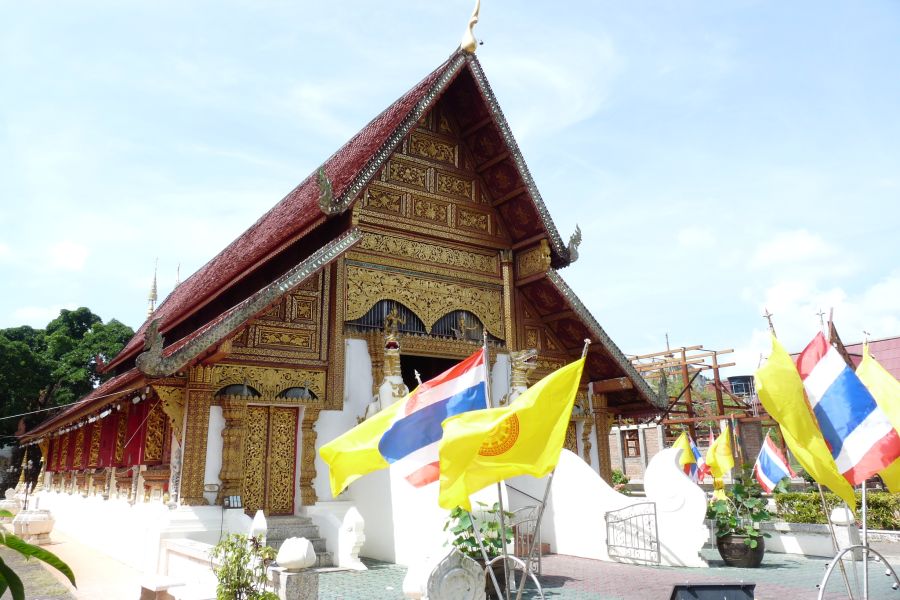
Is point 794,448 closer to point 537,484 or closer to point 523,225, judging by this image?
point 537,484

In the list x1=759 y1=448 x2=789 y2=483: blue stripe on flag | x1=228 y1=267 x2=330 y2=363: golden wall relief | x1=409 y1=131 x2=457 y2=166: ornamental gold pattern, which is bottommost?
x1=759 y1=448 x2=789 y2=483: blue stripe on flag

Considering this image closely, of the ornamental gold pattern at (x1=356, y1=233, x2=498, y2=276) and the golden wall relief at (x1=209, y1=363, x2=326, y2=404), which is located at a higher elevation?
the ornamental gold pattern at (x1=356, y1=233, x2=498, y2=276)

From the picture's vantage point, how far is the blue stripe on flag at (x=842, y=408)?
415 cm

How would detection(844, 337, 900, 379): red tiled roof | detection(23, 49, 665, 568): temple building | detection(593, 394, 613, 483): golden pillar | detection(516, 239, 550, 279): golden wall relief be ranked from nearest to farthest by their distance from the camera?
detection(23, 49, 665, 568): temple building < detection(516, 239, 550, 279): golden wall relief < detection(593, 394, 613, 483): golden pillar < detection(844, 337, 900, 379): red tiled roof

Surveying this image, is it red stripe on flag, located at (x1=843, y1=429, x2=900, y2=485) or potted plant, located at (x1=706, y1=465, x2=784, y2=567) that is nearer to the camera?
red stripe on flag, located at (x1=843, y1=429, x2=900, y2=485)

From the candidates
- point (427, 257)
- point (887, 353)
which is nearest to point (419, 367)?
point (427, 257)

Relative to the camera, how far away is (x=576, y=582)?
7461mm

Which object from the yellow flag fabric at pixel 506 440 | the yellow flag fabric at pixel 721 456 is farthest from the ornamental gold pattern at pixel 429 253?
the yellow flag fabric at pixel 506 440

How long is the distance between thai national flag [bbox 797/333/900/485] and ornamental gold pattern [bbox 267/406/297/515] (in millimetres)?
6403

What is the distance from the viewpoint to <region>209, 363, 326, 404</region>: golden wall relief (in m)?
8.18

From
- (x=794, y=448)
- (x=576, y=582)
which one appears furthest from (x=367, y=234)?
(x=794, y=448)

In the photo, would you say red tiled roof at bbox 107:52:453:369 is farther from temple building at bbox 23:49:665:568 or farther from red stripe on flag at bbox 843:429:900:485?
red stripe on flag at bbox 843:429:900:485

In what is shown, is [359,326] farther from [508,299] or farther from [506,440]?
[506,440]

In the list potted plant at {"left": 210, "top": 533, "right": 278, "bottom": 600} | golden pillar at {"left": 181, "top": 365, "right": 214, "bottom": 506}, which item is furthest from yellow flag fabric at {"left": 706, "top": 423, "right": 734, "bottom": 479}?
potted plant at {"left": 210, "top": 533, "right": 278, "bottom": 600}
